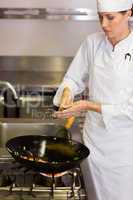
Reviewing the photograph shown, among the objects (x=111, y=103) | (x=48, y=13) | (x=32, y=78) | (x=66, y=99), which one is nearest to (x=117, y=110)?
(x=111, y=103)

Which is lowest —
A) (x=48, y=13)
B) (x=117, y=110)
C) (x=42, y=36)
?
(x=117, y=110)

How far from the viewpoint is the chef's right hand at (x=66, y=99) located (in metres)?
1.17

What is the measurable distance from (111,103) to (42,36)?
1014 millimetres

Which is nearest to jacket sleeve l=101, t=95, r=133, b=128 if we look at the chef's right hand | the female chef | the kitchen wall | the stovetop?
the female chef

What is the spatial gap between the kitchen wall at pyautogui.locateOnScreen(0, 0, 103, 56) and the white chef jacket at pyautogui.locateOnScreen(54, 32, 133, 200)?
2.69 ft

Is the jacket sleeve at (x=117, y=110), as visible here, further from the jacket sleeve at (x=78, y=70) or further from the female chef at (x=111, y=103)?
the jacket sleeve at (x=78, y=70)

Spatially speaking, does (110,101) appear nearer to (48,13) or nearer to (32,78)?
(48,13)

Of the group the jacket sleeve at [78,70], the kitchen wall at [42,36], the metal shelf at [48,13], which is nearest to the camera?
the jacket sleeve at [78,70]

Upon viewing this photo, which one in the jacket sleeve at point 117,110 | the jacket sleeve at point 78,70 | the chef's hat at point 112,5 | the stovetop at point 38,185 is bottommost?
the stovetop at point 38,185

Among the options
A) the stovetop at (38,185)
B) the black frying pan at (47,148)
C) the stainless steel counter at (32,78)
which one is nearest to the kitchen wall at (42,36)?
the stainless steel counter at (32,78)

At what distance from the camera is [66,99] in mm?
1217

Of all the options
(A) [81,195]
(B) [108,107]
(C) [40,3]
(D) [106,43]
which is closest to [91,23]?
(C) [40,3]

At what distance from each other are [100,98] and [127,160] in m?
0.23

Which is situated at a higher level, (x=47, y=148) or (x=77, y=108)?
(x=77, y=108)
